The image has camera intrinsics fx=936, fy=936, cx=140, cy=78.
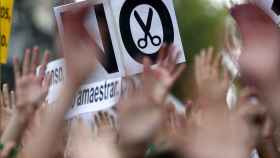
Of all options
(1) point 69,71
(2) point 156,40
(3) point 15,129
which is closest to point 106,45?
(2) point 156,40

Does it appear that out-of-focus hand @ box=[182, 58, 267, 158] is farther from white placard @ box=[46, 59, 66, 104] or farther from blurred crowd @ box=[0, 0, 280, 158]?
white placard @ box=[46, 59, 66, 104]

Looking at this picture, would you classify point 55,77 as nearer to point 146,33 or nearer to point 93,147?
point 146,33

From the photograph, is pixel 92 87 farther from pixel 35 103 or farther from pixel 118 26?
pixel 35 103

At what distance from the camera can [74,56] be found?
108 inches

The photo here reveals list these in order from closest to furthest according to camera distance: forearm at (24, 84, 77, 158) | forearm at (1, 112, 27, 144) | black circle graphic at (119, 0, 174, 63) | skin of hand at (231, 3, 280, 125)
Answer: skin of hand at (231, 3, 280, 125) < forearm at (24, 84, 77, 158) < forearm at (1, 112, 27, 144) < black circle graphic at (119, 0, 174, 63)

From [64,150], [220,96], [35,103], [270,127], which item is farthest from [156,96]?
[64,150]

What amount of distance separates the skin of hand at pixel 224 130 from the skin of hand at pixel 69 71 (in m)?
0.36

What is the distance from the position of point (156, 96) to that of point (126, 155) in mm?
218

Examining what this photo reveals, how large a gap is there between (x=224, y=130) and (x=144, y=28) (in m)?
2.14

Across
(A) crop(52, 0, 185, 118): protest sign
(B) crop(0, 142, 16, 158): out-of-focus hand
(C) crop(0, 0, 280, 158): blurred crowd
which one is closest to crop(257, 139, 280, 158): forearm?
(C) crop(0, 0, 280, 158): blurred crowd

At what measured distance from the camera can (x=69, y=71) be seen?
2803mm

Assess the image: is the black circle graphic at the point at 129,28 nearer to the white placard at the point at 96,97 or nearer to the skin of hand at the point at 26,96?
the white placard at the point at 96,97

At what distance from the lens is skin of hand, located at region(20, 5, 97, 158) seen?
271cm

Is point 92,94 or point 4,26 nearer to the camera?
point 92,94
